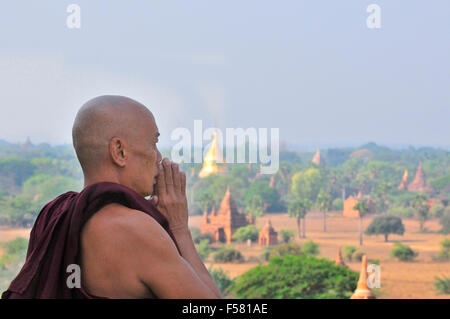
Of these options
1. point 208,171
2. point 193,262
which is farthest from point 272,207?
point 193,262

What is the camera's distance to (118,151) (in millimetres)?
1492

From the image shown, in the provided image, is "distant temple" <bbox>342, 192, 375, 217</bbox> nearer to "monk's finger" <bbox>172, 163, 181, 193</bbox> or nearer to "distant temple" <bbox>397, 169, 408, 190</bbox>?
"distant temple" <bbox>397, 169, 408, 190</bbox>

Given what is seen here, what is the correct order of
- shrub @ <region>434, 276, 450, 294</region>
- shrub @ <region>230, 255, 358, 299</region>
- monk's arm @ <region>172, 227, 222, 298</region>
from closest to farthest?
monk's arm @ <region>172, 227, 222, 298</region>
shrub @ <region>230, 255, 358, 299</region>
shrub @ <region>434, 276, 450, 294</region>

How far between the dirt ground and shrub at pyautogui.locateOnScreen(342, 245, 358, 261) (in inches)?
19.5

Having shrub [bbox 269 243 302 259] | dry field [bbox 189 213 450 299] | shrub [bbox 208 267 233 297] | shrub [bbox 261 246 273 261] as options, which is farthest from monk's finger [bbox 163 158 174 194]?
shrub [bbox 261 246 273 261]

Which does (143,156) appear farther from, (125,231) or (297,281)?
(297,281)

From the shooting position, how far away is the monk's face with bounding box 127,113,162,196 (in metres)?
1.50

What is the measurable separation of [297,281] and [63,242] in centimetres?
3092

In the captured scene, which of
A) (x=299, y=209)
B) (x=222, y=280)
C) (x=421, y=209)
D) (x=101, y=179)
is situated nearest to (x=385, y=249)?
(x=421, y=209)

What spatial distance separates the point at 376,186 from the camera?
53.9 m

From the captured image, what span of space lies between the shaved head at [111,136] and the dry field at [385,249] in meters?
34.7

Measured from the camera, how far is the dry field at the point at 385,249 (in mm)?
38219

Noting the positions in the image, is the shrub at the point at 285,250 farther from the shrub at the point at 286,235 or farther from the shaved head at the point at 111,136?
the shaved head at the point at 111,136
